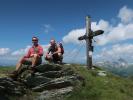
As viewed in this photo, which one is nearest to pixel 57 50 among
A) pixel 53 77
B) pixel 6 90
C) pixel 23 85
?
pixel 53 77

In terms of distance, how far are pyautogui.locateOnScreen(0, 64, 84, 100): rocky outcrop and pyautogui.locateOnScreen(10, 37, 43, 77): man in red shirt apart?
46 centimetres

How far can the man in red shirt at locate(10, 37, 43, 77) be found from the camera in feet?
67.8

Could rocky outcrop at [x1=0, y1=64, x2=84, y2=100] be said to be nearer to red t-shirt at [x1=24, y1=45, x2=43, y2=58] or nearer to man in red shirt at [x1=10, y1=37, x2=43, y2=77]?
man in red shirt at [x1=10, y1=37, x2=43, y2=77]

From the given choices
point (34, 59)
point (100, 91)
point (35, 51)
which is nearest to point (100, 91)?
point (100, 91)

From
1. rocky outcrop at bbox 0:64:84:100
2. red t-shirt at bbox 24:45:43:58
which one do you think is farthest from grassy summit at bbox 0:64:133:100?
red t-shirt at bbox 24:45:43:58

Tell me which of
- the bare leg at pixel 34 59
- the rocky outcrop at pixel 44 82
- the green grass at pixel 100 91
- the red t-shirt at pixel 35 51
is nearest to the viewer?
the rocky outcrop at pixel 44 82

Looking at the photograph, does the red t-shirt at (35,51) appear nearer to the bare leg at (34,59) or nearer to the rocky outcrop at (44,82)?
the bare leg at (34,59)

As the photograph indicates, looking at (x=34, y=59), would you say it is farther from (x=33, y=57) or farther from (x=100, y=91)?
(x=100, y=91)

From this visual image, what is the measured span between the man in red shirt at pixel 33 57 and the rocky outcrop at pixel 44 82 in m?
0.46

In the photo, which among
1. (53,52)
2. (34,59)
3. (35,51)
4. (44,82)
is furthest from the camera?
(53,52)

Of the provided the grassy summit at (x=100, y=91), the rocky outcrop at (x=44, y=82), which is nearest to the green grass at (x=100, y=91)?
the grassy summit at (x=100, y=91)

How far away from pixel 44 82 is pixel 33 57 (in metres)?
2.00

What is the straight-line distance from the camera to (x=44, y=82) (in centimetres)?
2077

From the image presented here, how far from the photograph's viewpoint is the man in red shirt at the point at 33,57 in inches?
814
